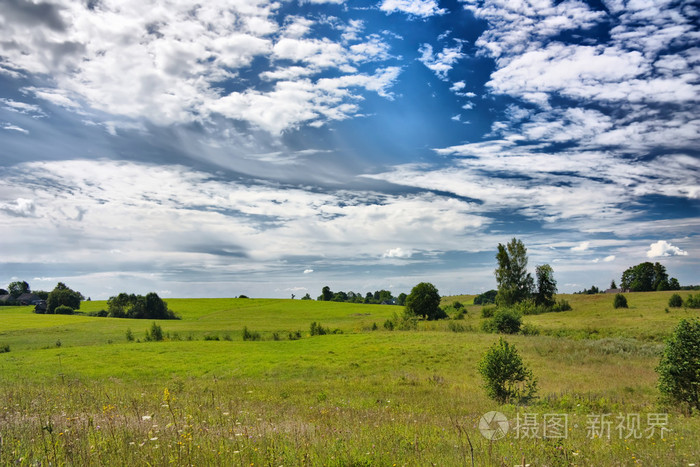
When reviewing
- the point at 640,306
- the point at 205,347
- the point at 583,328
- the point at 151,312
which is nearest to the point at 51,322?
the point at 151,312

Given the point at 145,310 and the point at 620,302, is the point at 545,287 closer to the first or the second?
the point at 620,302

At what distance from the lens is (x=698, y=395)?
12.5m

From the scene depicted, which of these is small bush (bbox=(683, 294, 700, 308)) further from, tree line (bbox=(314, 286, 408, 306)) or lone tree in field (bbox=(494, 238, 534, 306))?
tree line (bbox=(314, 286, 408, 306))

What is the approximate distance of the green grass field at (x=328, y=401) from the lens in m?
5.62

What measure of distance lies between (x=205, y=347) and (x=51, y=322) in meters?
55.4

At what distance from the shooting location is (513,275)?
284 ft

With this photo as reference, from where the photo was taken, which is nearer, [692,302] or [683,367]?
[683,367]

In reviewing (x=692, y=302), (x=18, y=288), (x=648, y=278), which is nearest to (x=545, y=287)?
(x=692, y=302)

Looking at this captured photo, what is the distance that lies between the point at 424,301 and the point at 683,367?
72.3 m

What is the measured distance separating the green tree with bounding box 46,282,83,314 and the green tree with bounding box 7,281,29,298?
51922 mm

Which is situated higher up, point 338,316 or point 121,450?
point 121,450

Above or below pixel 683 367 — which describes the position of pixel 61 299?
below

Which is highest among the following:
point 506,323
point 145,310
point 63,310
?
point 506,323

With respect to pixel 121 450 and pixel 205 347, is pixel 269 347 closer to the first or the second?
pixel 205 347
